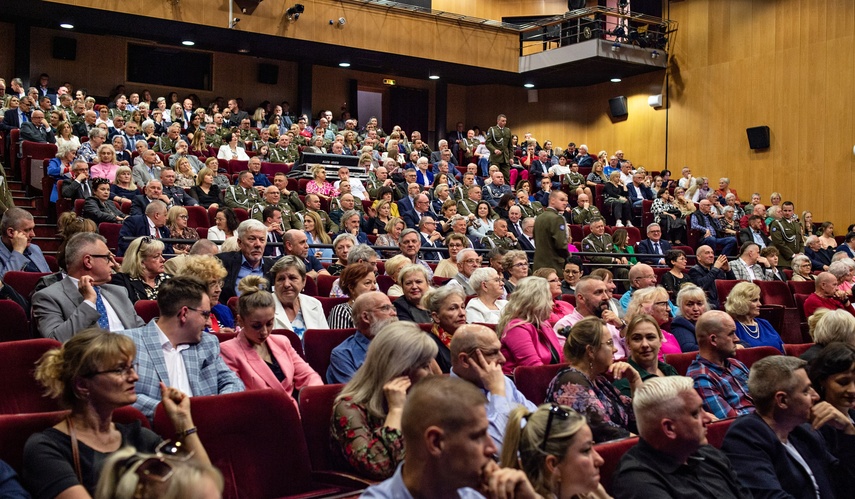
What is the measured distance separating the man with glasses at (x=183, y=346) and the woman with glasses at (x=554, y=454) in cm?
112

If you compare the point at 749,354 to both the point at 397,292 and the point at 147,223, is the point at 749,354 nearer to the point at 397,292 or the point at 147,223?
the point at 397,292

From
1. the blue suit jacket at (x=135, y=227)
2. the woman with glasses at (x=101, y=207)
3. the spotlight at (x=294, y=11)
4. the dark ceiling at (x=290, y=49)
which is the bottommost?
the blue suit jacket at (x=135, y=227)

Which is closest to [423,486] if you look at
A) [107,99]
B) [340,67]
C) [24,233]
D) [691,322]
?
[691,322]

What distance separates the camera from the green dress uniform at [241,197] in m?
7.04

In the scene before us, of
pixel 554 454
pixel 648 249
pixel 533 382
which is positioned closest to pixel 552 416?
pixel 554 454

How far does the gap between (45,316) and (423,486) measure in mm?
2062

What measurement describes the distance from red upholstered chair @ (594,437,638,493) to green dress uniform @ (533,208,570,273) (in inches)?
137

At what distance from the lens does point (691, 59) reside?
12.5m

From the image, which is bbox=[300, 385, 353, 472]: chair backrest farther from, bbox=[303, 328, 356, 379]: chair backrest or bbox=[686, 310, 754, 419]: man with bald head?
bbox=[686, 310, 754, 419]: man with bald head

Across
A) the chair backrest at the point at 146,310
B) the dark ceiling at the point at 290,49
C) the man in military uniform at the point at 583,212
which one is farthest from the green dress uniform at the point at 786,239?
the chair backrest at the point at 146,310

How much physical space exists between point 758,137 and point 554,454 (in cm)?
1103

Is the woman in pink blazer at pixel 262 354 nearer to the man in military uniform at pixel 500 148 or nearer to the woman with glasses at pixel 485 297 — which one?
the woman with glasses at pixel 485 297

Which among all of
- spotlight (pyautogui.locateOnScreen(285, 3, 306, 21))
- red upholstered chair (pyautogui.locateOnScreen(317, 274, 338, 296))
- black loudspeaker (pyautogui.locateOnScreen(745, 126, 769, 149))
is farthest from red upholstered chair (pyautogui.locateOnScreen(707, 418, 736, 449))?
black loudspeaker (pyautogui.locateOnScreen(745, 126, 769, 149))

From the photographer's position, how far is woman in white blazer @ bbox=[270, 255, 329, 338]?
11.8 ft
